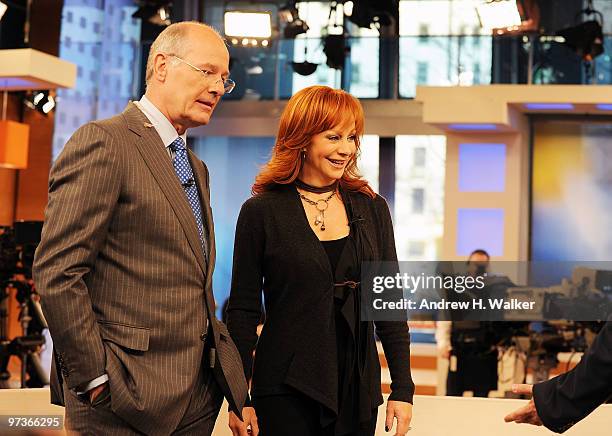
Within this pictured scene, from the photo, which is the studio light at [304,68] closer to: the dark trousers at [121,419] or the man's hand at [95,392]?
the dark trousers at [121,419]

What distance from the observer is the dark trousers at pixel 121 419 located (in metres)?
2.04

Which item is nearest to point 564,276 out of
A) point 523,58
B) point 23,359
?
point 23,359

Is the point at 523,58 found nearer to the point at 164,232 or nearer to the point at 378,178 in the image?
the point at 378,178

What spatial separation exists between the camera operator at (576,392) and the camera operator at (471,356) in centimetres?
421

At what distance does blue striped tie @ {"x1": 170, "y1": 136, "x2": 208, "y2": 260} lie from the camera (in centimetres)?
220

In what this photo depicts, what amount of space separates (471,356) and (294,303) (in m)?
4.47

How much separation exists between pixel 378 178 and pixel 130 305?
35.8ft

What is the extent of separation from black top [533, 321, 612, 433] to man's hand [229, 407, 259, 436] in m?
0.68

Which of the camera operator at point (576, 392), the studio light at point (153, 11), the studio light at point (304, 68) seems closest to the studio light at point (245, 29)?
the studio light at point (153, 11)

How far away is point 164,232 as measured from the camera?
2057mm

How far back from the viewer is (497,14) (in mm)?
8922

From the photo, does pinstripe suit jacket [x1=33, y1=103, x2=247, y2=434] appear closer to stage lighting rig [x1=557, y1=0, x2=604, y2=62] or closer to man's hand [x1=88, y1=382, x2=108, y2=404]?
man's hand [x1=88, y1=382, x2=108, y2=404]

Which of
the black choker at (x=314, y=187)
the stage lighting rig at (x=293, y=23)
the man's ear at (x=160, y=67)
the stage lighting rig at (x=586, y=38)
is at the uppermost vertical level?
the stage lighting rig at (x=293, y=23)

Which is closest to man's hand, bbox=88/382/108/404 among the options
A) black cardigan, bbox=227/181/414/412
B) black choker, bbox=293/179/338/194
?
black cardigan, bbox=227/181/414/412
